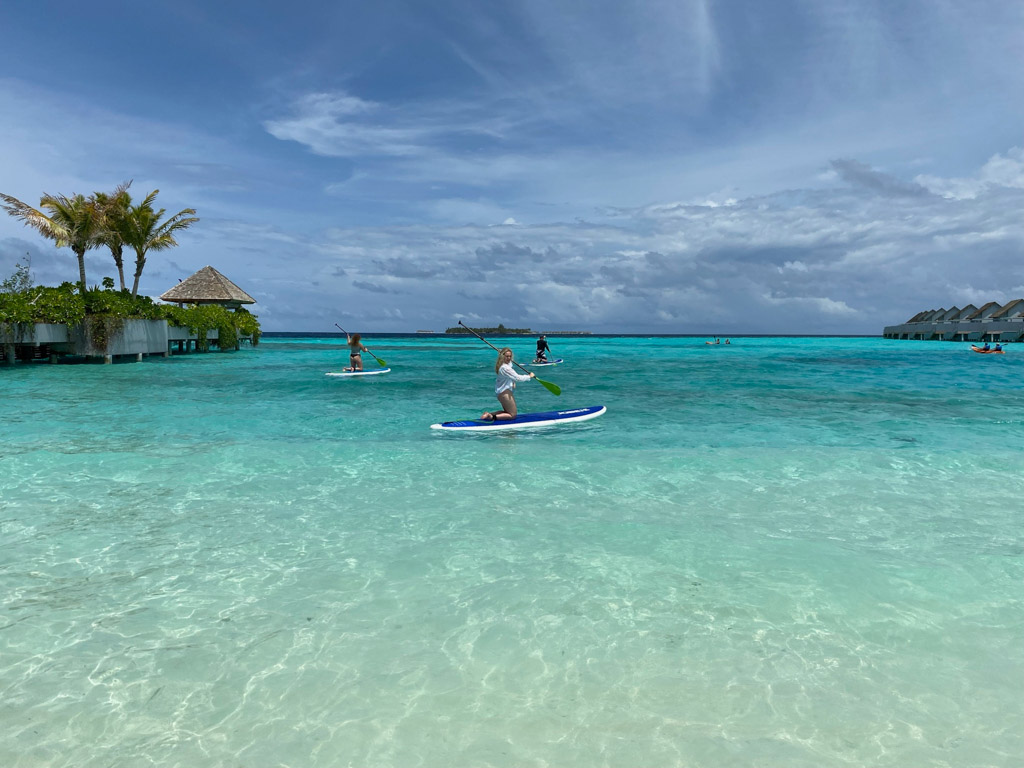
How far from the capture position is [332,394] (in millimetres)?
20328

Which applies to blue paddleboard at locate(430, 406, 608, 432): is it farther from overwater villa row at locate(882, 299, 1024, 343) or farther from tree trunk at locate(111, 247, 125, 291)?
overwater villa row at locate(882, 299, 1024, 343)

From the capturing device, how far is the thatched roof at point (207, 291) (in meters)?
44.3

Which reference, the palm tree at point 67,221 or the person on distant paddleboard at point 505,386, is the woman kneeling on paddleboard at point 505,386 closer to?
the person on distant paddleboard at point 505,386

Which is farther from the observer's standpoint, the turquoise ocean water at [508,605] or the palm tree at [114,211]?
the palm tree at [114,211]

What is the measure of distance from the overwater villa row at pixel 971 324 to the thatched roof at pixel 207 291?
8959 centimetres

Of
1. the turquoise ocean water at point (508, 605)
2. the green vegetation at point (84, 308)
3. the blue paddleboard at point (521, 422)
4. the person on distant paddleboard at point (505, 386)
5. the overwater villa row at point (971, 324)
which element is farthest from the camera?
the overwater villa row at point (971, 324)

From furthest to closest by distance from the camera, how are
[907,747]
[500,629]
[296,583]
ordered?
1. [296,583]
2. [500,629]
3. [907,747]

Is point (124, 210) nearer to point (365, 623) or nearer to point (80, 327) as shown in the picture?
point (80, 327)

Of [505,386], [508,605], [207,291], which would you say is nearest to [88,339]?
[207,291]

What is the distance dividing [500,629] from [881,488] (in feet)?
21.8

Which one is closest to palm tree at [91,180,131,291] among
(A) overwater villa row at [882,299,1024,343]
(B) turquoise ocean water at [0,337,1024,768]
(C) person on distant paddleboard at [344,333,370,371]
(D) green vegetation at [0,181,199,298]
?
(D) green vegetation at [0,181,199,298]

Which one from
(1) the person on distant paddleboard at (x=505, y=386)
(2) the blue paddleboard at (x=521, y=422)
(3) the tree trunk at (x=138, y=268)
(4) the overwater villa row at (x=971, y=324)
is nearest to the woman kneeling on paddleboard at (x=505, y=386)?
(1) the person on distant paddleboard at (x=505, y=386)

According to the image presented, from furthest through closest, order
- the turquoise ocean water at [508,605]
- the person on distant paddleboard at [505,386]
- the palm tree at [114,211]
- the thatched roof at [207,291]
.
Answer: the thatched roof at [207,291]
the palm tree at [114,211]
the person on distant paddleboard at [505,386]
the turquoise ocean water at [508,605]

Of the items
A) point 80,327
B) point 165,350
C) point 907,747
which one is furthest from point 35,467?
point 165,350
